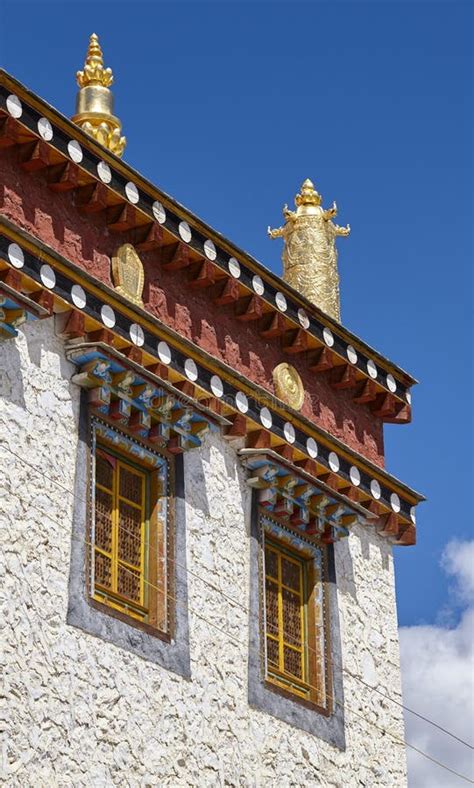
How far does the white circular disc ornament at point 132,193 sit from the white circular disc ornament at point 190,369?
0.95 meters

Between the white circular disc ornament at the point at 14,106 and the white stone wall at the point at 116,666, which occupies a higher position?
the white circular disc ornament at the point at 14,106

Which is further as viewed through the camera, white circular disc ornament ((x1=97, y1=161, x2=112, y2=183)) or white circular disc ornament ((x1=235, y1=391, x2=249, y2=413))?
white circular disc ornament ((x1=235, y1=391, x2=249, y2=413))

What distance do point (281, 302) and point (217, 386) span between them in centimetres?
106

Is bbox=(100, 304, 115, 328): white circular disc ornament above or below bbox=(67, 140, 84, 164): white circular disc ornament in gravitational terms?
below

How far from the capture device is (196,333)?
40.1 ft

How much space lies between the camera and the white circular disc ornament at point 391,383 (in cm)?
1388

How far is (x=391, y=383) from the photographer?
13922 millimetres

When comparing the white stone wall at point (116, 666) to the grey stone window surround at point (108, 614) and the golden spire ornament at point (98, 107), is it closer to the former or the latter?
the grey stone window surround at point (108, 614)

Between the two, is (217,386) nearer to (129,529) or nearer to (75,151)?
(129,529)

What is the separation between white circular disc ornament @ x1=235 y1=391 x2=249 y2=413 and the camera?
12.2m

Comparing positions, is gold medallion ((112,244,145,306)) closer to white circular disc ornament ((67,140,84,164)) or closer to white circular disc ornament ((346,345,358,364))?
white circular disc ornament ((67,140,84,164))

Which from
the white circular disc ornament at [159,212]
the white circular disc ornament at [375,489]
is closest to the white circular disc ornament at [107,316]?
the white circular disc ornament at [159,212]

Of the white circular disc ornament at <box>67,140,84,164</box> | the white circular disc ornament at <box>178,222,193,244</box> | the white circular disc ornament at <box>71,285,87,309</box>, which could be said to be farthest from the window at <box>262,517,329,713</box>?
the white circular disc ornament at <box>67,140,84,164</box>

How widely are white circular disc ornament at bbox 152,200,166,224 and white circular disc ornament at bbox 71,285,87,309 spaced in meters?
1.00
